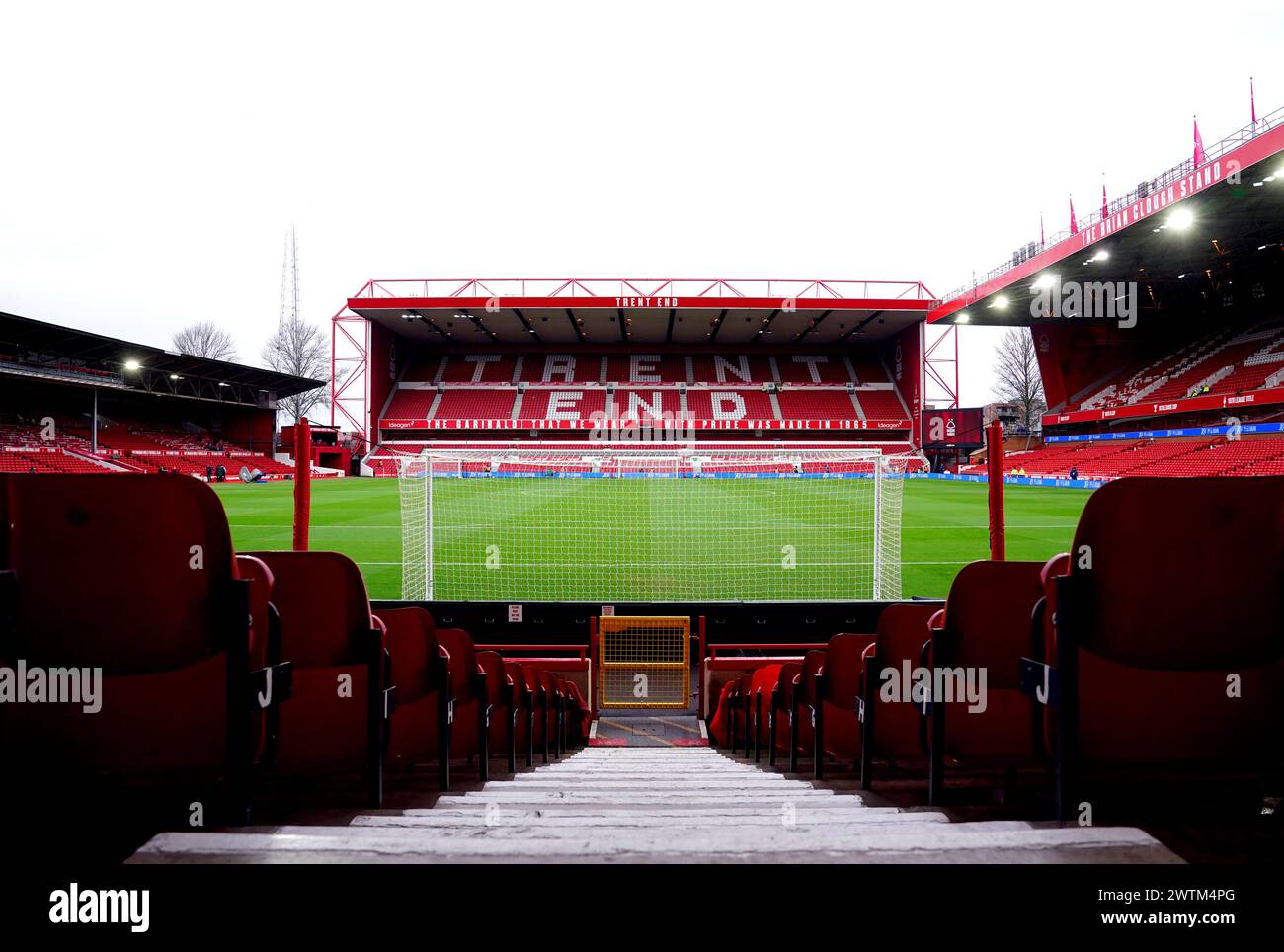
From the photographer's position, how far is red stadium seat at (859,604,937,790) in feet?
7.37

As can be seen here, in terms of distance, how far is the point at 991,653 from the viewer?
200cm

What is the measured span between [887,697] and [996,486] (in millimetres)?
2874

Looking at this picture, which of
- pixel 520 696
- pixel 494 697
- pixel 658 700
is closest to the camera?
pixel 494 697

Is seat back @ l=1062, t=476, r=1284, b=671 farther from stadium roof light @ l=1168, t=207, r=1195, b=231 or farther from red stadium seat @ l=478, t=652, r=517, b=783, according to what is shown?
stadium roof light @ l=1168, t=207, r=1195, b=231

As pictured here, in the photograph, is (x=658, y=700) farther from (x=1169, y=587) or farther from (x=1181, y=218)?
(x=1181, y=218)

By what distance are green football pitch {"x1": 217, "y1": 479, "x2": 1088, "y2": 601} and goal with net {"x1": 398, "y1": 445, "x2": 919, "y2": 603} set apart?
0.17 feet

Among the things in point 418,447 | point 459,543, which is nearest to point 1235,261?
point 459,543

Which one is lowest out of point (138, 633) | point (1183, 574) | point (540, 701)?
point (540, 701)

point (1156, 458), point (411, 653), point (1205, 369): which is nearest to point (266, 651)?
point (411, 653)

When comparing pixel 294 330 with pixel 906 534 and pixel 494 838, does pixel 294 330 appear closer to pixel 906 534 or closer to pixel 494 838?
pixel 906 534

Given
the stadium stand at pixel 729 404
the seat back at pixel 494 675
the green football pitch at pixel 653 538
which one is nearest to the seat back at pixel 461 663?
the seat back at pixel 494 675

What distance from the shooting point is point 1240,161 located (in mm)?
16016

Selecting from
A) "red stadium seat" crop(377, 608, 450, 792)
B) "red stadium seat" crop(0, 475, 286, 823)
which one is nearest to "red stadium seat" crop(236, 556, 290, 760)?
"red stadium seat" crop(0, 475, 286, 823)
